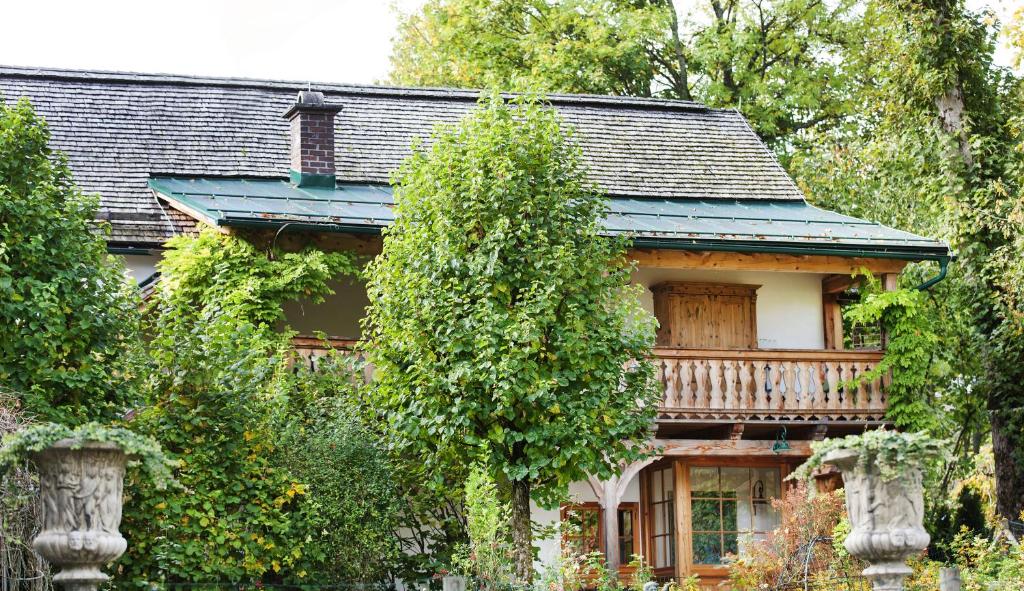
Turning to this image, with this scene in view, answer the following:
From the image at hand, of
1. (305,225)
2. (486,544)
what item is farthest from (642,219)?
(486,544)

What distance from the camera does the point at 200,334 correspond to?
13.3 metres

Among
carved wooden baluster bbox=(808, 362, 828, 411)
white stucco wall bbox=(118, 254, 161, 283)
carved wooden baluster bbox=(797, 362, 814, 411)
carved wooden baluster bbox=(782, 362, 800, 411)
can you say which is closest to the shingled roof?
white stucco wall bbox=(118, 254, 161, 283)

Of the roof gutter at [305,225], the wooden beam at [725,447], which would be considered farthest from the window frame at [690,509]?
the roof gutter at [305,225]

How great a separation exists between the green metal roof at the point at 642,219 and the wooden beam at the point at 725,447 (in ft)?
8.37

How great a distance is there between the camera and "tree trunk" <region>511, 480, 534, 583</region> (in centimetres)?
1357

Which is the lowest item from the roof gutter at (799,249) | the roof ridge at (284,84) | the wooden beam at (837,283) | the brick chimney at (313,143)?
the wooden beam at (837,283)

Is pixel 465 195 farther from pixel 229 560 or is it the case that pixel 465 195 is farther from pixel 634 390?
pixel 229 560

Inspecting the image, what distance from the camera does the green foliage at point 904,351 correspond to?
60.3 feet

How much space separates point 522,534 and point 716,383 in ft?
17.1

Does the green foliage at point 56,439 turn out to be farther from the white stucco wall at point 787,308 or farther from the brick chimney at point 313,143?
the white stucco wall at point 787,308

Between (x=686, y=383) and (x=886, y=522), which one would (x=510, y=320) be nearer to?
(x=686, y=383)

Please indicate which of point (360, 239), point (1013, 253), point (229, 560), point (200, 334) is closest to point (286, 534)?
point (229, 560)

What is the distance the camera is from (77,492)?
9297 millimetres

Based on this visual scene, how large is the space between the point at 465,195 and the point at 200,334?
3.02 m
